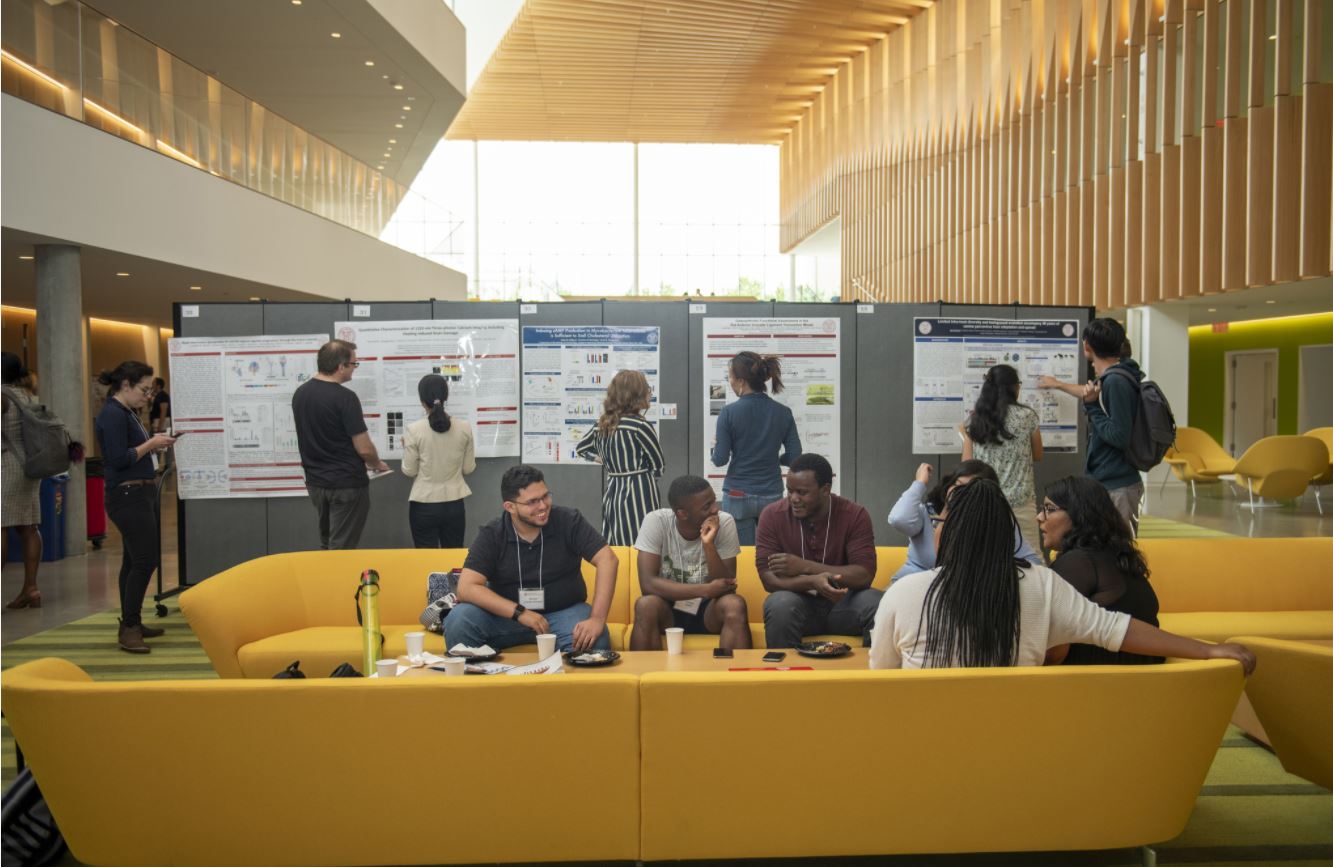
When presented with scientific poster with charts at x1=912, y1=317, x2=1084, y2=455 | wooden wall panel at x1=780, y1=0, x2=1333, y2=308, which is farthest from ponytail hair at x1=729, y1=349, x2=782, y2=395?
wooden wall panel at x1=780, y1=0, x2=1333, y2=308

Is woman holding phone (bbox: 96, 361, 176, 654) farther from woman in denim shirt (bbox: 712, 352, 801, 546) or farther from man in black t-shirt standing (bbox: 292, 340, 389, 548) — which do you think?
woman in denim shirt (bbox: 712, 352, 801, 546)

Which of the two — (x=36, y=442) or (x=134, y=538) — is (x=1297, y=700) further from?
(x=36, y=442)

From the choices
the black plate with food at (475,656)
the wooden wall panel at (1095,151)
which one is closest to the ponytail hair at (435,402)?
the black plate with food at (475,656)

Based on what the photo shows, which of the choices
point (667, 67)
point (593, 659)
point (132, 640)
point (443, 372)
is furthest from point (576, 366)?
point (667, 67)

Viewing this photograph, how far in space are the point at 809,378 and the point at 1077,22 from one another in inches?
333

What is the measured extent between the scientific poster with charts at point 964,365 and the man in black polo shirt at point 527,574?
3.77 meters

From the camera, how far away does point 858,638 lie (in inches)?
191

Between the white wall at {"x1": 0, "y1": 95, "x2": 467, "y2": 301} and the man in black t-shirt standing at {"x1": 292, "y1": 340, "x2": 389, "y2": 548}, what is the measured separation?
3.55 meters

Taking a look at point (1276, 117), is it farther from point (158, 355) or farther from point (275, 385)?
point (158, 355)

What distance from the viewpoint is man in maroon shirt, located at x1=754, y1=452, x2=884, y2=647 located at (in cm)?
470

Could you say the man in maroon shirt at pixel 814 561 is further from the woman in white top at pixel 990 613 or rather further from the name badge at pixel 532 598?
the woman in white top at pixel 990 613

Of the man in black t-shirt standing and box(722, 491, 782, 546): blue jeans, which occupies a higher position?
the man in black t-shirt standing

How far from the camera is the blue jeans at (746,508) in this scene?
20.4ft

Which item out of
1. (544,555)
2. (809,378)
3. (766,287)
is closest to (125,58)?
(809,378)
